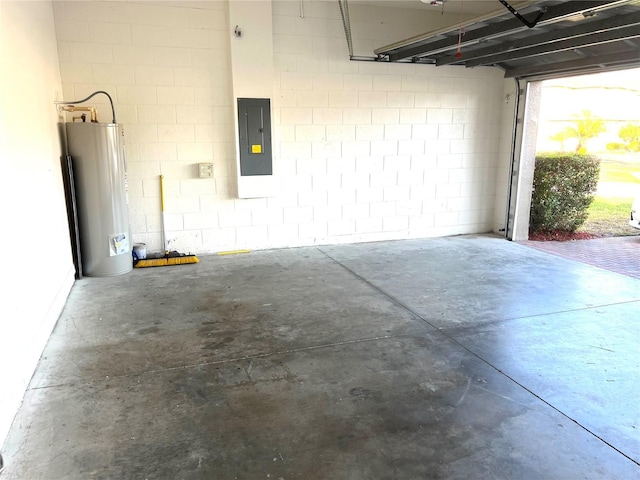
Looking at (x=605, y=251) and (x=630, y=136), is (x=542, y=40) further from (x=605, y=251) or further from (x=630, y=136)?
(x=630, y=136)

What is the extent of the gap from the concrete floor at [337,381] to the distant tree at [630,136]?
6.01m

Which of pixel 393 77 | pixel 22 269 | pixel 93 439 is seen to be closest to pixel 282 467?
pixel 93 439

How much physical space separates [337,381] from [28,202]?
2562 millimetres

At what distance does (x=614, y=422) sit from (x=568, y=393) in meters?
0.30

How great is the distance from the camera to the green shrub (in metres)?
7.17

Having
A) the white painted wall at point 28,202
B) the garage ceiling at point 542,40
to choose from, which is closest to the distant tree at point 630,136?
the garage ceiling at point 542,40

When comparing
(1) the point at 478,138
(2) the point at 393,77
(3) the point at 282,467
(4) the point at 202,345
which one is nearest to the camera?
(3) the point at 282,467

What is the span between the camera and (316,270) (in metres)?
5.29

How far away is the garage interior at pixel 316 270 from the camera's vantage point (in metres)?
2.37

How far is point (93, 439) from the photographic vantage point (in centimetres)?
234

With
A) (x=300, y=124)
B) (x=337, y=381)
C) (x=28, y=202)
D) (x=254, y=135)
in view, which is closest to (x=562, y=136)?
(x=300, y=124)

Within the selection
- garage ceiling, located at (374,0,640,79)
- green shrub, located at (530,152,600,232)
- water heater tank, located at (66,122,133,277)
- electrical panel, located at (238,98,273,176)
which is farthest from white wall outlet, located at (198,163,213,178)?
green shrub, located at (530,152,600,232)

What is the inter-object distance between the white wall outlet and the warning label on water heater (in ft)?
3.99

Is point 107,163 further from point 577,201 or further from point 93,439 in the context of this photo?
point 577,201
